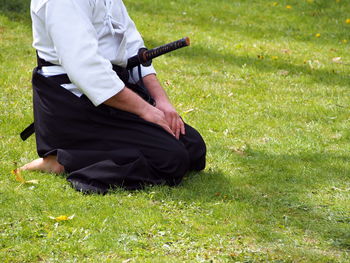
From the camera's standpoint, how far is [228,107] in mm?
6473

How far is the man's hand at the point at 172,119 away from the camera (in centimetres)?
450

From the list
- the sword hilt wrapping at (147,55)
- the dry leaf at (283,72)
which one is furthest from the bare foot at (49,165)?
the dry leaf at (283,72)

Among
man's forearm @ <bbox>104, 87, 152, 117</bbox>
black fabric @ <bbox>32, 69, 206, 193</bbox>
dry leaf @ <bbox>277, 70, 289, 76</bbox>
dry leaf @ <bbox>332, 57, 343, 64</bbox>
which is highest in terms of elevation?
man's forearm @ <bbox>104, 87, 152, 117</bbox>

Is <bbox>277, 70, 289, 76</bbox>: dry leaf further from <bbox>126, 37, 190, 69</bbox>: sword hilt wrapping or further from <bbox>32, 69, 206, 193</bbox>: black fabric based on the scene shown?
<bbox>32, 69, 206, 193</bbox>: black fabric

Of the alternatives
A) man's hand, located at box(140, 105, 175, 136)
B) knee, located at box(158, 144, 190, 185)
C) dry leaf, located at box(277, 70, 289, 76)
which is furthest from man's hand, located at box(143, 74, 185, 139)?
dry leaf, located at box(277, 70, 289, 76)

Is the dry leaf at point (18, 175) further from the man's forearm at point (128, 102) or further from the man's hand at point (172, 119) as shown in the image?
the man's hand at point (172, 119)

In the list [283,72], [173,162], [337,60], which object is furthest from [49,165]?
[337,60]

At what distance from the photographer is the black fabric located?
4254 millimetres

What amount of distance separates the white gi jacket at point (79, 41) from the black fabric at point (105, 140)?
0.13 m

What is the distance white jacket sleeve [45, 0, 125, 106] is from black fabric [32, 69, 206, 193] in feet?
0.63

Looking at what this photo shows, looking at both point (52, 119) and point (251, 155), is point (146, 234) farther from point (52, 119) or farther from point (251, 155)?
point (251, 155)

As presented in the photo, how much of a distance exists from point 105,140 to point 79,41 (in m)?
0.66

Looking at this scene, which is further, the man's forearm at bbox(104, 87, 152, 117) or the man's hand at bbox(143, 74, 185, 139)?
the man's hand at bbox(143, 74, 185, 139)

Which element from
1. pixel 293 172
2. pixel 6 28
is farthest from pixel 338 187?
pixel 6 28
